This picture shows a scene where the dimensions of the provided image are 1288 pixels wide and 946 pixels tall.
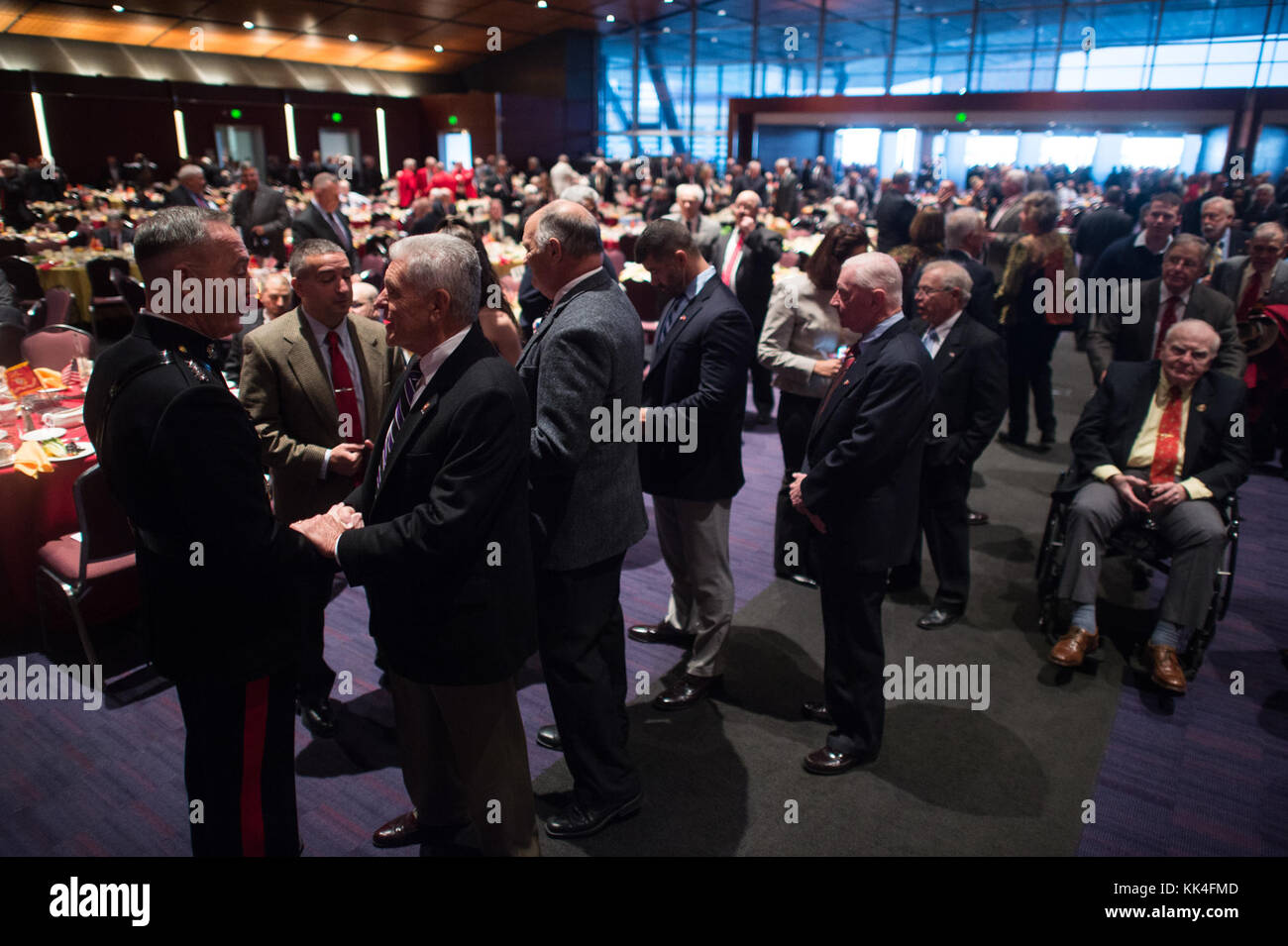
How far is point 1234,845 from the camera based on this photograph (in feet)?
8.17

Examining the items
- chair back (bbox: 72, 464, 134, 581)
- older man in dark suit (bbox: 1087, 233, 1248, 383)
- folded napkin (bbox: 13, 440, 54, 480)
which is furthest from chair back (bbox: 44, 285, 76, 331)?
older man in dark suit (bbox: 1087, 233, 1248, 383)

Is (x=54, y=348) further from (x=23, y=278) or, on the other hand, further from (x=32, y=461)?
(x=23, y=278)

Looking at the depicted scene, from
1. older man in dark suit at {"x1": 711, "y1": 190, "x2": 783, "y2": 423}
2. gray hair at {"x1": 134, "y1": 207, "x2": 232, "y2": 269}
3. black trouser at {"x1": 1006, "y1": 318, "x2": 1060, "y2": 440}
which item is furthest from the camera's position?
black trouser at {"x1": 1006, "y1": 318, "x2": 1060, "y2": 440}

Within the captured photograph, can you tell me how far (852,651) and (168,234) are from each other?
2.19 metres

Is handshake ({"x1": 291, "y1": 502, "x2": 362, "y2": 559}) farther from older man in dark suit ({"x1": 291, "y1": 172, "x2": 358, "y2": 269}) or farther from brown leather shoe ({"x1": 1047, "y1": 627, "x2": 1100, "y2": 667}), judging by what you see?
older man in dark suit ({"x1": 291, "y1": 172, "x2": 358, "y2": 269})

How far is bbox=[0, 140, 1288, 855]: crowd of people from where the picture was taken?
1.69 metres

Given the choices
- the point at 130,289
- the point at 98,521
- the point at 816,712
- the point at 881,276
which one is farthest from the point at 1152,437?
the point at 130,289

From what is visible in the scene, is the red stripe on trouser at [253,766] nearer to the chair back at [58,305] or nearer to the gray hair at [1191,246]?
the gray hair at [1191,246]

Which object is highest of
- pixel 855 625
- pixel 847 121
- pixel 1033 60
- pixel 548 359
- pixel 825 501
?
pixel 1033 60

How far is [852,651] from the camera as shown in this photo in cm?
260

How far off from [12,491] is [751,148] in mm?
16470
